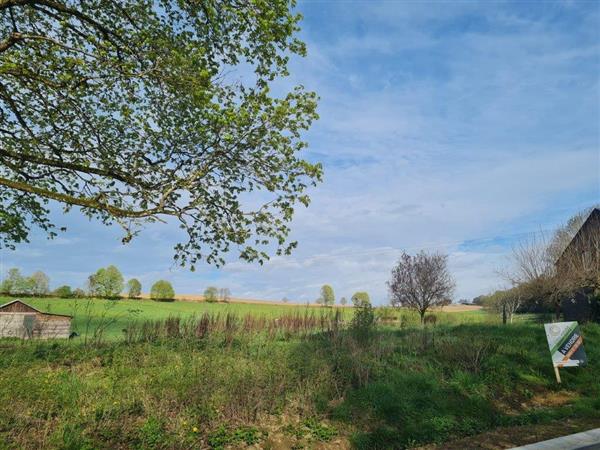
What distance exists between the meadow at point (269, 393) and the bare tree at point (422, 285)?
66.1 feet

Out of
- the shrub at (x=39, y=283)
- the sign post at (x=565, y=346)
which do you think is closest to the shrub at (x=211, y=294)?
the shrub at (x=39, y=283)

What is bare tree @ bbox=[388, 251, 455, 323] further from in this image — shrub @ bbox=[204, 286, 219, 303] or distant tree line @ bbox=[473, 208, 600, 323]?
shrub @ bbox=[204, 286, 219, 303]

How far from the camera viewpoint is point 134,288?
45.3m

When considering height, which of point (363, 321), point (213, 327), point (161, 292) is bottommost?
point (213, 327)

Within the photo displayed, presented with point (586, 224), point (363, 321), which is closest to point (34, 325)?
point (363, 321)

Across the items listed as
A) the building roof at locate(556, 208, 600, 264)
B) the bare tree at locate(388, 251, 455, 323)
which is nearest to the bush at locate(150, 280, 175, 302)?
the bare tree at locate(388, 251, 455, 323)

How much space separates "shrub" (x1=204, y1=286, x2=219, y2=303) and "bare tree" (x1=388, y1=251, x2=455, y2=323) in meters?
24.0

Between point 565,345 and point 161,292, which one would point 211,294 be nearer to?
point 161,292

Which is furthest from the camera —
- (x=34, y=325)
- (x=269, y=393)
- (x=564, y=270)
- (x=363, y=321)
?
(x=564, y=270)

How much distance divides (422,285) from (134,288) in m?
31.4

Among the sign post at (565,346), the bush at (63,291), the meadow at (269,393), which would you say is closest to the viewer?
the meadow at (269,393)

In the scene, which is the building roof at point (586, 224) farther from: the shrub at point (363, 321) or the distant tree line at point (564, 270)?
the shrub at point (363, 321)

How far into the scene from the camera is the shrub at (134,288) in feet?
148

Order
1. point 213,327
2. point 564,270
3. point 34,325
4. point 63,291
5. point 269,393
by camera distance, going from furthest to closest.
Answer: point 63,291 < point 564,270 < point 213,327 < point 34,325 < point 269,393
